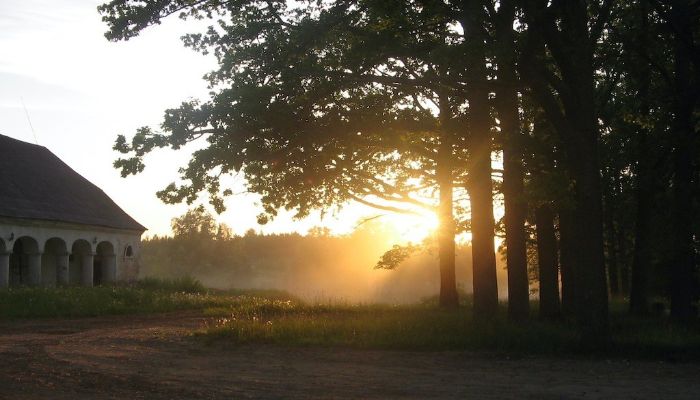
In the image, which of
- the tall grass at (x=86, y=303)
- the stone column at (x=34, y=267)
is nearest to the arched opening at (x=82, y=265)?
the stone column at (x=34, y=267)

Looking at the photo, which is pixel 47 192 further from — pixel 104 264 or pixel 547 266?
pixel 547 266

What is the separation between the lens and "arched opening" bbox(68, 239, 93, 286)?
3803cm

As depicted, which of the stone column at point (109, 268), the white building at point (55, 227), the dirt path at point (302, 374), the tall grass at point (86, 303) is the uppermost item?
the white building at point (55, 227)

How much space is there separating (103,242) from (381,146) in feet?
88.8

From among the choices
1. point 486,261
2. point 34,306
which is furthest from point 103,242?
point 486,261

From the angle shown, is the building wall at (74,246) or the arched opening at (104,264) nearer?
A: the building wall at (74,246)

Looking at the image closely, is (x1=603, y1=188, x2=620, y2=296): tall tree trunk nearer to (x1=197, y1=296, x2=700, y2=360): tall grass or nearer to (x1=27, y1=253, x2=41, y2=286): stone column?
(x1=197, y1=296, x2=700, y2=360): tall grass

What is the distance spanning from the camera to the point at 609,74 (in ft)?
76.9

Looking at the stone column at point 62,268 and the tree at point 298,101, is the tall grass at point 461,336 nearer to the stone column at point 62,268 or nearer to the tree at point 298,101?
the tree at point 298,101

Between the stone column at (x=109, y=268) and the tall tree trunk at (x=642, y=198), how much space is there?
29.0m

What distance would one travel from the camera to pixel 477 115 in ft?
53.9

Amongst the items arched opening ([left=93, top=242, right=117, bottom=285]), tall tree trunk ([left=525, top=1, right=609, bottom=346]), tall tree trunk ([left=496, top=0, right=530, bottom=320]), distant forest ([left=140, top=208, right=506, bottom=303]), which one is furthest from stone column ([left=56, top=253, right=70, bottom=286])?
distant forest ([left=140, top=208, right=506, bottom=303])

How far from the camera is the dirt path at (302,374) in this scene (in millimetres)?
8977

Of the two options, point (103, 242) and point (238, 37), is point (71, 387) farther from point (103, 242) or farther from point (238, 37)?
point (103, 242)
